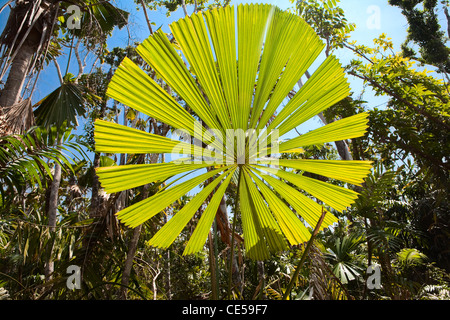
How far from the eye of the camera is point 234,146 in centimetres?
116

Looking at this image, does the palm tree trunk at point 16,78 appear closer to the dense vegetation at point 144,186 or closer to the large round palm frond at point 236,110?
the dense vegetation at point 144,186

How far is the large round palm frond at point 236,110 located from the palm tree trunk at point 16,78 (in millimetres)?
1846

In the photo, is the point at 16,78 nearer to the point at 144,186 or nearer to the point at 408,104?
the point at 144,186

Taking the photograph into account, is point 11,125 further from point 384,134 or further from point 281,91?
point 384,134

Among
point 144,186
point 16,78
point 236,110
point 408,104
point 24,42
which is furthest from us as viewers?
point 408,104

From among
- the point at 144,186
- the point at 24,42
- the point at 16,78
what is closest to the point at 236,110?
the point at 144,186

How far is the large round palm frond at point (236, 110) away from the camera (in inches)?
38.0

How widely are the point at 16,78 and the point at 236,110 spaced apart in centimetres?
243

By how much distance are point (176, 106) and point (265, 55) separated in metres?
0.40

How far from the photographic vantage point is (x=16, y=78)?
241cm

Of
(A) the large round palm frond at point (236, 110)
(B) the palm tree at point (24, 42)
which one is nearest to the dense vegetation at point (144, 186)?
(B) the palm tree at point (24, 42)

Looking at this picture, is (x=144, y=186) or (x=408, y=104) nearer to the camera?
(x=144, y=186)

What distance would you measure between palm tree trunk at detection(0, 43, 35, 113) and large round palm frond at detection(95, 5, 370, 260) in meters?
1.85
